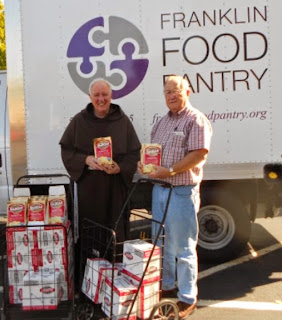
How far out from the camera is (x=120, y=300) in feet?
9.42

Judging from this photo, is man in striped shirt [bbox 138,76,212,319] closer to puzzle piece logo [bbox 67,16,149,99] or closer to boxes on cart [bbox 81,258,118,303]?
boxes on cart [bbox 81,258,118,303]

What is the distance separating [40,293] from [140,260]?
769mm

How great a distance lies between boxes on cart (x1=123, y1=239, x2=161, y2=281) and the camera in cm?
296

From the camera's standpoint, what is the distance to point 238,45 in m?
4.25

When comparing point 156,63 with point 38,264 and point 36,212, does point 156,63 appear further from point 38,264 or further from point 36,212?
point 38,264

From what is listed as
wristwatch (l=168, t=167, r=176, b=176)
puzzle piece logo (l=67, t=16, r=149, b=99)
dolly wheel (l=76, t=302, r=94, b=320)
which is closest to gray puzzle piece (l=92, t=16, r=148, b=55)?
puzzle piece logo (l=67, t=16, r=149, b=99)

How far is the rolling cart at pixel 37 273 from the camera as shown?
3.05 metres

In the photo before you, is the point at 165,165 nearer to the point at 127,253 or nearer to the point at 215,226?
the point at 127,253

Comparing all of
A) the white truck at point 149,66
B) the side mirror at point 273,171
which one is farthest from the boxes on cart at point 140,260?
the side mirror at point 273,171

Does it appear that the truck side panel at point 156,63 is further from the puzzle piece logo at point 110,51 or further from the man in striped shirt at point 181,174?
the man in striped shirt at point 181,174

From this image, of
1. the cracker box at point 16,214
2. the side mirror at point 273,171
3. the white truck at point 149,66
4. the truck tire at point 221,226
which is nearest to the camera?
the cracker box at point 16,214

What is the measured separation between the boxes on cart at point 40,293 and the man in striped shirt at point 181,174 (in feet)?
3.14

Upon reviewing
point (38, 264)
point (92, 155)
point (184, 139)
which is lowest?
point (38, 264)

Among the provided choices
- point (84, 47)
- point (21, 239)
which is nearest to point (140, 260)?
point (21, 239)
